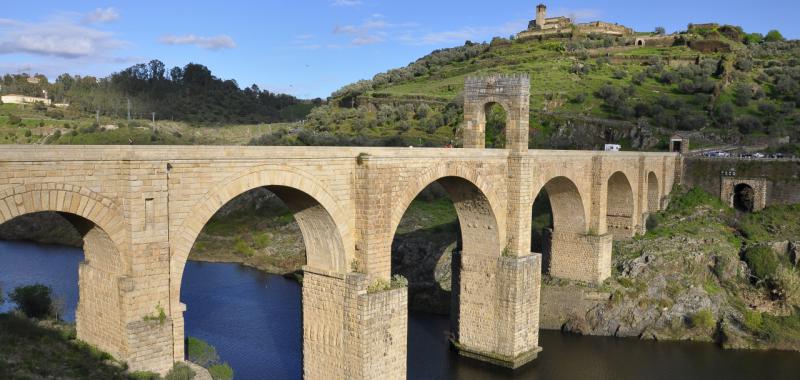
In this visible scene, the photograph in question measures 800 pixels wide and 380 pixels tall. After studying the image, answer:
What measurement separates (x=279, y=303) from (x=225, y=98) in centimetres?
5994

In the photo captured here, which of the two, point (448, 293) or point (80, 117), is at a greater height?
point (80, 117)

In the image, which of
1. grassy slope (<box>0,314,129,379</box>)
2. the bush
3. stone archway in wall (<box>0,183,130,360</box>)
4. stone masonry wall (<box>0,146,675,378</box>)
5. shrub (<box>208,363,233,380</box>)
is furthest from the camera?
the bush

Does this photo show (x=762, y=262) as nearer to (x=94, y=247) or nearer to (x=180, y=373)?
(x=180, y=373)

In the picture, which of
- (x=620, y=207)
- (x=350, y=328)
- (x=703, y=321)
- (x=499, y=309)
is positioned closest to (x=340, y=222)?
(x=350, y=328)

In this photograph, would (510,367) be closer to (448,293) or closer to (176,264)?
(448,293)

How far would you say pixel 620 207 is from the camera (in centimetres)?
2938

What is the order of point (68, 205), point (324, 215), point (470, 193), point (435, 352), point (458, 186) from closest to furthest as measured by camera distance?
point (68, 205), point (324, 215), point (458, 186), point (470, 193), point (435, 352)

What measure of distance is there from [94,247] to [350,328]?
5838mm

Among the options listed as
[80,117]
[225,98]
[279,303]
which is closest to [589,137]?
[279,303]

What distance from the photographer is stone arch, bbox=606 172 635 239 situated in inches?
1138

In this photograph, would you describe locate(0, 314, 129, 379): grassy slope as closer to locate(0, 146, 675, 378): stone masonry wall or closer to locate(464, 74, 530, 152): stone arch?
locate(0, 146, 675, 378): stone masonry wall

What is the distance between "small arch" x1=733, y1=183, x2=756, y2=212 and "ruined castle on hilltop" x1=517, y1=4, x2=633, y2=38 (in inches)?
1795

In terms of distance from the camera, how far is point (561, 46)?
7088 cm

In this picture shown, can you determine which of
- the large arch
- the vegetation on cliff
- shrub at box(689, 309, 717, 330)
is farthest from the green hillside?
the large arch
